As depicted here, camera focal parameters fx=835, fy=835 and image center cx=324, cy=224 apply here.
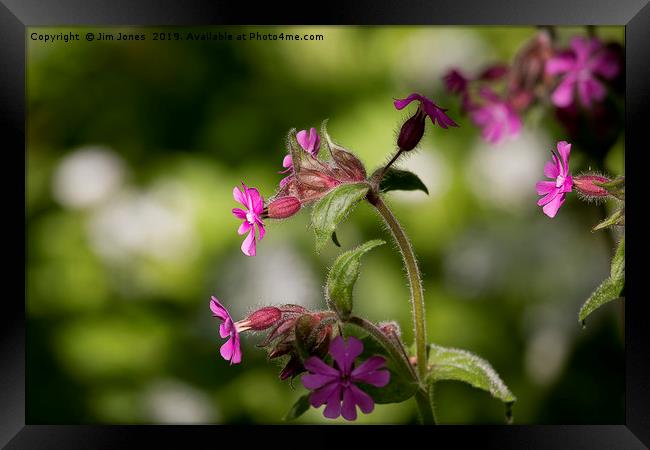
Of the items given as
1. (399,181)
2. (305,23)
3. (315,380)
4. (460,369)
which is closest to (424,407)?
(460,369)

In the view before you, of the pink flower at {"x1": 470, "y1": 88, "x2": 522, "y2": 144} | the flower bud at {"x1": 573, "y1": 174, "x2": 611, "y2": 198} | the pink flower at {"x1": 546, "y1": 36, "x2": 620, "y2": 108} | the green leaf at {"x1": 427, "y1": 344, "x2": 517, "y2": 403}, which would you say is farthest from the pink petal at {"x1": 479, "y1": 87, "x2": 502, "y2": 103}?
the green leaf at {"x1": 427, "y1": 344, "x2": 517, "y2": 403}

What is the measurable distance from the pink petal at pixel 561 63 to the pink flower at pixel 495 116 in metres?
0.12

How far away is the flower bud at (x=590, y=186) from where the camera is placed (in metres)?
1.04

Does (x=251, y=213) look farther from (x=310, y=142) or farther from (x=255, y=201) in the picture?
(x=310, y=142)

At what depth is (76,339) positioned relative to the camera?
2.13 meters

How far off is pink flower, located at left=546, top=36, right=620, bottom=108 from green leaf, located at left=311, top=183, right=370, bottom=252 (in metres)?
0.63

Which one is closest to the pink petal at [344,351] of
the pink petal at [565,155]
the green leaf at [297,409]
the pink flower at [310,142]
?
the green leaf at [297,409]

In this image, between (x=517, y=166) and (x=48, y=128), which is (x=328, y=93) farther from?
(x=48, y=128)

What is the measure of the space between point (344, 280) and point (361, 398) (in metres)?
0.14

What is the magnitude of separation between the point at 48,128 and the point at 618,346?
1636 mm

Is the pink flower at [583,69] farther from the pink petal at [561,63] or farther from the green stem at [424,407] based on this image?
the green stem at [424,407]

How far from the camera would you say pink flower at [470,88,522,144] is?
59.8 inches

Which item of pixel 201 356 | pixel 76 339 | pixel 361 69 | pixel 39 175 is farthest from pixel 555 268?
pixel 39 175

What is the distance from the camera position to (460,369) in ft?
3.37
